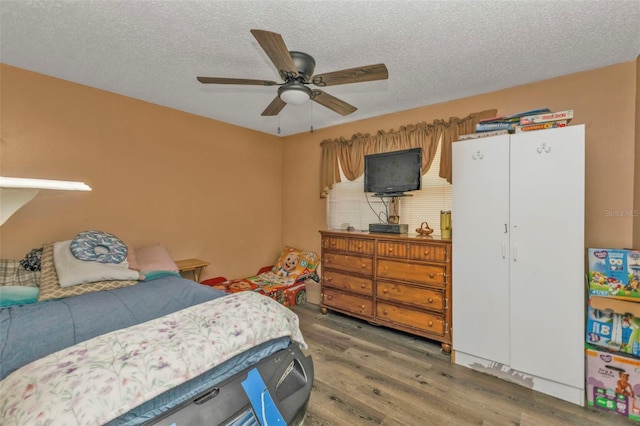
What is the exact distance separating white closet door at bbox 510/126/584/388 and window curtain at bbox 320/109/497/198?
0.77 m

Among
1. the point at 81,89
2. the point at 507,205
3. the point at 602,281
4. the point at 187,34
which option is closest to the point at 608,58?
the point at 507,205

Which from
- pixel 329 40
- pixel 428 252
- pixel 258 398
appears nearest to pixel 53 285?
pixel 258 398

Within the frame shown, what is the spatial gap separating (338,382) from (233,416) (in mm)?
1240

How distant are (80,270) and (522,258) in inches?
140

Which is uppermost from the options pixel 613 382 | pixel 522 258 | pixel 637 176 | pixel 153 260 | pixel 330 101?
pixel 330 101

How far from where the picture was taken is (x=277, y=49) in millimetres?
1478

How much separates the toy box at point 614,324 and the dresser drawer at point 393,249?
1.40m

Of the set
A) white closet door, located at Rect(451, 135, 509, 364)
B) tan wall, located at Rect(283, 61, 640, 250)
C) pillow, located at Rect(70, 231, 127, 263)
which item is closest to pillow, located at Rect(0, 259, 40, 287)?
pillow, located at Rect(70, 231, 127, 263)

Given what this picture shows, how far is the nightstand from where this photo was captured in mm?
3154

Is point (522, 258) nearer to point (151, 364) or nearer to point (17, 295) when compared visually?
point (151, 364)

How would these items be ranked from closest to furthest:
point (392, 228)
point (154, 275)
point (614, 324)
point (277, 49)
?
point (277, 49) < point (614, 324) < point (154, 275) < point (392, 228)

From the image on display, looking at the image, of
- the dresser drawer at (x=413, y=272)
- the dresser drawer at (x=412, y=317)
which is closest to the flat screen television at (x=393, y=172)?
the dresser drawer at (x=413, y=272)

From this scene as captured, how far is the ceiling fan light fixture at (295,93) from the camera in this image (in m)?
1.84

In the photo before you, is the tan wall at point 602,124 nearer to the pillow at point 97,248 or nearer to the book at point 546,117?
the book at point 546,117
